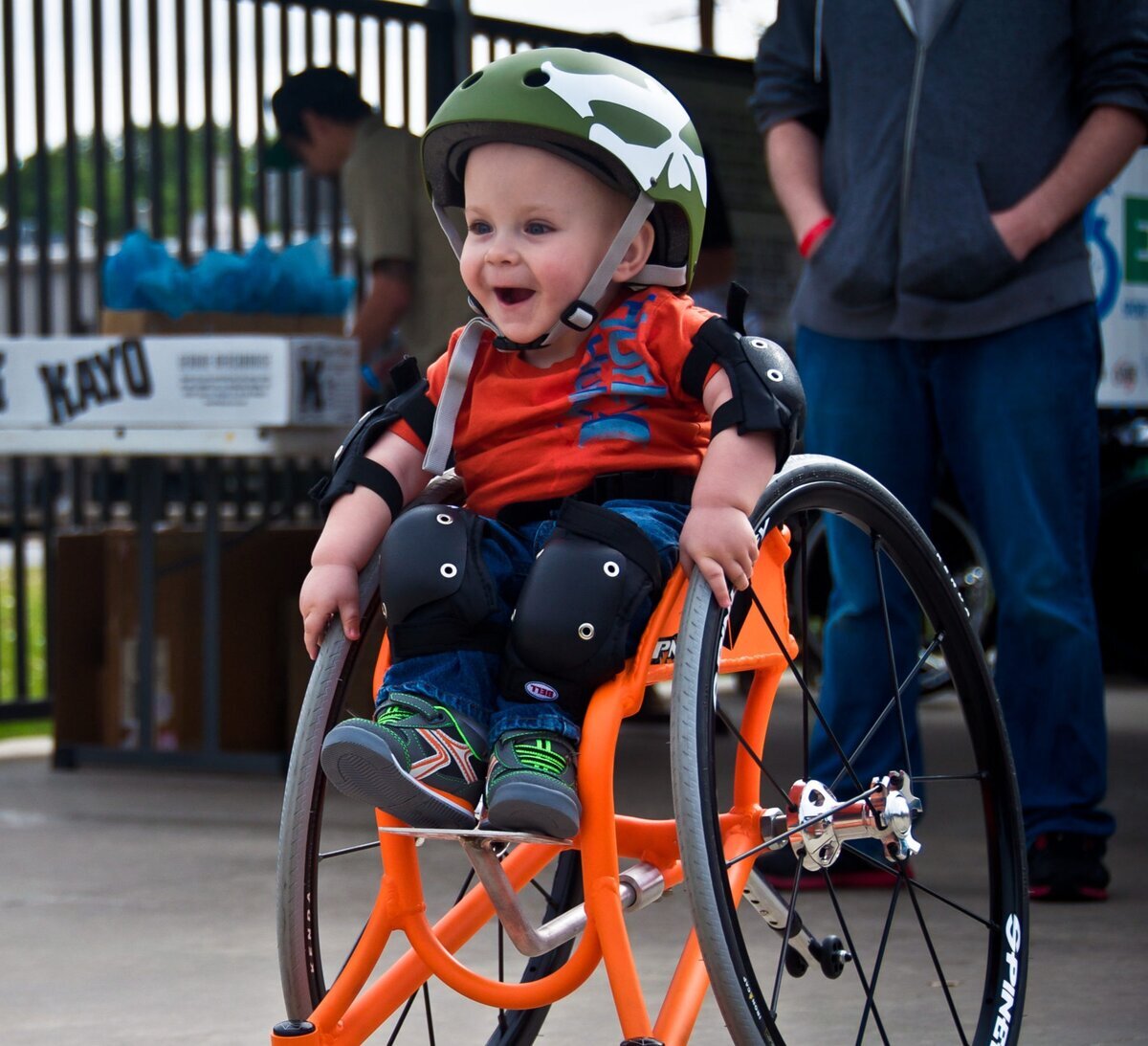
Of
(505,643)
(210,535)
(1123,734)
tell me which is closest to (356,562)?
(505,643)

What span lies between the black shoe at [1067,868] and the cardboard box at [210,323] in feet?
7.46

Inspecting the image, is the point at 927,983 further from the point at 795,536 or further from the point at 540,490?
the point at 540,490

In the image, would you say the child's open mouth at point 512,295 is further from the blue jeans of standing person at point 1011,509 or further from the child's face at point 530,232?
the blue jeans of standing person at point 1011,509

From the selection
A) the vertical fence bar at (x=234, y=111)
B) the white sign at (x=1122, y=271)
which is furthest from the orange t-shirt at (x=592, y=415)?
the vertical fence bar at (x=234, y=111)

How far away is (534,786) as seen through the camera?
1867mm

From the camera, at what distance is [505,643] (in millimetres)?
2076

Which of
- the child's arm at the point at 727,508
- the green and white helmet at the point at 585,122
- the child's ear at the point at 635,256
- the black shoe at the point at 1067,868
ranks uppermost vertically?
the green and white helmet at the point at 585,122

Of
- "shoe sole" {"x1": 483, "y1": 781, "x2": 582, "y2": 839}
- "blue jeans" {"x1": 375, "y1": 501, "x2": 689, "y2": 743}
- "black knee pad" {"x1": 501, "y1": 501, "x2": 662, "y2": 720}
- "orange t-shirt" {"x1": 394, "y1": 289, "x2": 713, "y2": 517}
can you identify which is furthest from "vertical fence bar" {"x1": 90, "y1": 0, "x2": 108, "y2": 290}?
"shoe sole" {"x1": 483, "y1": 781, "x2": 582, "y2": 839}

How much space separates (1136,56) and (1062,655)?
1.03m

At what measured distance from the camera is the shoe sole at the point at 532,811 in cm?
186

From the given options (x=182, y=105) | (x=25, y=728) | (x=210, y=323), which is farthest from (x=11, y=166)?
(x=25, y=728)

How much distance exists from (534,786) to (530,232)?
0.66 m

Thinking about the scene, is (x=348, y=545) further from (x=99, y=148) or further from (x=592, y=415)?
(x=99, y=148)

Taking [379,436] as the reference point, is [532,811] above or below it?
below
